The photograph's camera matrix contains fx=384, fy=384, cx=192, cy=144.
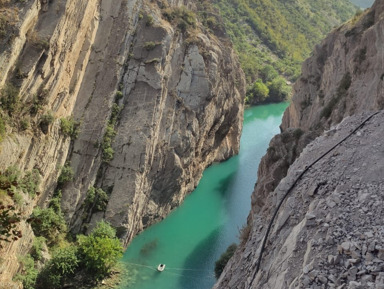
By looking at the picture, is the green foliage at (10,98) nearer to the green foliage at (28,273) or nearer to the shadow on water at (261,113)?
the green foliage at (28,273)

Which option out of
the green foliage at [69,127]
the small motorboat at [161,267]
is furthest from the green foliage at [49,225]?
the small motorboat at [161,267]

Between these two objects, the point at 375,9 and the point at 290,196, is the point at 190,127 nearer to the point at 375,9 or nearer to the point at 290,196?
the point at 375,9

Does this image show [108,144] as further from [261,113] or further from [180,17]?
[261,113]

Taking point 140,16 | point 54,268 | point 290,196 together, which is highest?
point 140,16

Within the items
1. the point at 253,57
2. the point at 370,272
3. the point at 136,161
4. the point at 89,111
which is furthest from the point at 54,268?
the point at 253,57

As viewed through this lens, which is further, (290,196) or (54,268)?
(54,268)

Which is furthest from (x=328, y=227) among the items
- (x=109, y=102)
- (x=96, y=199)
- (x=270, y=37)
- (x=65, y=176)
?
(x=270, y=37)

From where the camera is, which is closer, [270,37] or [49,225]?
[49,225]
